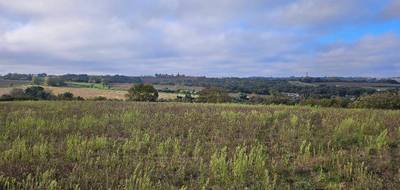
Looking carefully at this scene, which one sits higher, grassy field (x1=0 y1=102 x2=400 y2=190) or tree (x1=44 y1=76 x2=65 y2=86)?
grassy field (x1=0 y1=102 x2=400 y2=190)

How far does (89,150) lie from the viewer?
36.1 ft

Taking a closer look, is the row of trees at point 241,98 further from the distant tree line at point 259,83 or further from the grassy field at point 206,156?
the grassy field at point 206,156

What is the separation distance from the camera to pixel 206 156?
10.9 meters

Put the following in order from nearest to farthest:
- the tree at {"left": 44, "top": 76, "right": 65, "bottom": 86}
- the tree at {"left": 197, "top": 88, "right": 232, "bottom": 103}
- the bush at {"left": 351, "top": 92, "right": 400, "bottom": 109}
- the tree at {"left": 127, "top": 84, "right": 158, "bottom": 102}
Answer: the bush at {"left": 351, "top": 92, "right": 400, "bottom": 109} → the tree at {"left": 197, "top": 88, "right": 232, "bottom": 103} → the tree at {"left": 127, "top": 84, "right": 158, "bottom": 102} → the tree at {"left": 44, "top": 76, "right": 65, "bottom": 86}

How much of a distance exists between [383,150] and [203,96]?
2150 inches

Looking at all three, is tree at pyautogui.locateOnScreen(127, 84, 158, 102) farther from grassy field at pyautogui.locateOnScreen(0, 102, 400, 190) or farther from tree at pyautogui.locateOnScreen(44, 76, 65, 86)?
grassy field at pyautogui.locateOnScreen(0, 102, 400, 190)

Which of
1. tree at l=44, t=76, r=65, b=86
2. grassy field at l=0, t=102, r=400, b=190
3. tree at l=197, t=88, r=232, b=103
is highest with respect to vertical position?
grassy field at l=0, t=102, r=400, b=190

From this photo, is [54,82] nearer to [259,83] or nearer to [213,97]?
[259,83]

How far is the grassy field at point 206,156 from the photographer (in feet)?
27.6

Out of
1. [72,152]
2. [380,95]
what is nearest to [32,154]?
[72,152]

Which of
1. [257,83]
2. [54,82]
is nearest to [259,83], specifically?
[257,83]

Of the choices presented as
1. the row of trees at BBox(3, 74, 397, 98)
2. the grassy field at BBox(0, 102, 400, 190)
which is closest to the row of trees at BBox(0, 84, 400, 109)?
the row of trees at BBox(3, 74, 397, 98)

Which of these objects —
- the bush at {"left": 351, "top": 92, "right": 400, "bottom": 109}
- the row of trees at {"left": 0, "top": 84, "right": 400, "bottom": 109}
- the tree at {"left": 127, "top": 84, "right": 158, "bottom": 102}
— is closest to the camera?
the bush at {"left": 351, "top": 92, "right": 400, "bottom": 109}

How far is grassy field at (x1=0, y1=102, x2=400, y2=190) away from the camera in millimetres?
8398
